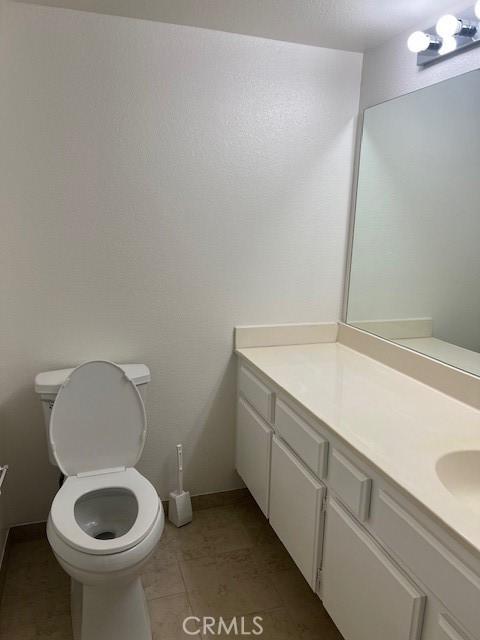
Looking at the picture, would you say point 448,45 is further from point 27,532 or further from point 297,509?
point 27,532

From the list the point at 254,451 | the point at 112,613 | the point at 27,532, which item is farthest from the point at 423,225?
the point at 27,532

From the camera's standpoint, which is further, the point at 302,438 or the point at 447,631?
the point at 302,438

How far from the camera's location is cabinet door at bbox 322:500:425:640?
1.21 meters

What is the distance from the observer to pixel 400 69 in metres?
2.05

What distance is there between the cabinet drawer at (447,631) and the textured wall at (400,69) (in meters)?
1.67

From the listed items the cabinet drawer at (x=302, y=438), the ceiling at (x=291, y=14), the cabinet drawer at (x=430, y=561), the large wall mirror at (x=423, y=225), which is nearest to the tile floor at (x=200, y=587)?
the cabinet drawer at (x=302, y=438)

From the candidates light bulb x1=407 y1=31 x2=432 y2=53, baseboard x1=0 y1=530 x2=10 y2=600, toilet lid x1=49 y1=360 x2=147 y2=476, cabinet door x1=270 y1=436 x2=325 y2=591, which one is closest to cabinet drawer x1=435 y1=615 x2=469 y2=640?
cabinet door x1=270 y1=436 x2=325 y2=591

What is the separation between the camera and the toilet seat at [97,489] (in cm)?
155

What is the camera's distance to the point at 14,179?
195 centimetres

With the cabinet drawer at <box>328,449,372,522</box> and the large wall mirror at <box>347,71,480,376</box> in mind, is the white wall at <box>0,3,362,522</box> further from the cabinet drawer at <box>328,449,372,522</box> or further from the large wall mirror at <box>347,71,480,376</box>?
the cabinet drawer at <box>328,449,372,522</box>

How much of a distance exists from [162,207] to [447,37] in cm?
126

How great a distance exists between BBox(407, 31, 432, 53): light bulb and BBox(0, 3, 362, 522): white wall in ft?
1.66

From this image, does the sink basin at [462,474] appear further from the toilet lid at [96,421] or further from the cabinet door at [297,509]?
the toilet lid at [96,421]

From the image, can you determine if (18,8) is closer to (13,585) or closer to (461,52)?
(461,52)
